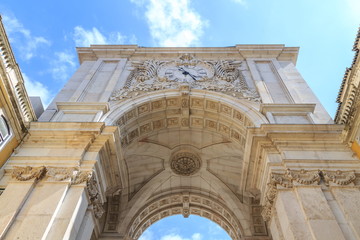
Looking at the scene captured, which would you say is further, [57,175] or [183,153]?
[183,153]

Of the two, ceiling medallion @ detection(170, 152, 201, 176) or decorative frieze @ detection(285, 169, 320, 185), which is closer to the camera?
decorative frieze @ detection(285, 169, 320, 185)

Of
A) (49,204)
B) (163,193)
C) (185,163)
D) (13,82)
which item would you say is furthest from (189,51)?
(49,204)

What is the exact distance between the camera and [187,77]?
1520 centimetres

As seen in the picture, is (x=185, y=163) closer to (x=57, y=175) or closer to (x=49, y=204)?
(x=57, y=175)

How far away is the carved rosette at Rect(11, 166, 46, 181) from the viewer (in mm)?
8617

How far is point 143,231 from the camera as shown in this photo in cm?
1656

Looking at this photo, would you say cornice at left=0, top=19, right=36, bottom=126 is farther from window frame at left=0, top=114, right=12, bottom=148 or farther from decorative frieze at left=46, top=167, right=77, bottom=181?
decorative frieze at left=46, top=167, right=77, bottom=181

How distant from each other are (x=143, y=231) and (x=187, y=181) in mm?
3728

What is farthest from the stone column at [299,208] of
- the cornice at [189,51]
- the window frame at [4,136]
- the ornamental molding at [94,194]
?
the cornice at [189,51]

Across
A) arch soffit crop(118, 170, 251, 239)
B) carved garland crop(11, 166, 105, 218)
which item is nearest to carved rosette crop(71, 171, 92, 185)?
carved garland crop(11, 166, 105, 218)

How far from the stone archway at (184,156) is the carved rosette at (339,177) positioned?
12.4 ft

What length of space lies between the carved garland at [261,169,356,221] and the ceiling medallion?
734 centimetres

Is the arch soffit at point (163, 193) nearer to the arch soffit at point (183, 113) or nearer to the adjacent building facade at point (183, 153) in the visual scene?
the adjacent building facade at point (183, 153)

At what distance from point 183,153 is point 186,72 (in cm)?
436
